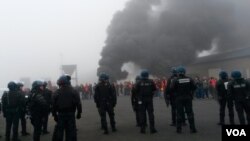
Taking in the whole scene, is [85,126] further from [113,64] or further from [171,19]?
[171,19]

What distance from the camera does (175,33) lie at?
1583 inches

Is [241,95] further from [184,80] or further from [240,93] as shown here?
[184,80]

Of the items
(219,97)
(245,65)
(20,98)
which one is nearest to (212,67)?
(245,65)

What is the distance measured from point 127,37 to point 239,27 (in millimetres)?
14209

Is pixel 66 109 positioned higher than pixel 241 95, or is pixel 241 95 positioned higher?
pixel 241 95

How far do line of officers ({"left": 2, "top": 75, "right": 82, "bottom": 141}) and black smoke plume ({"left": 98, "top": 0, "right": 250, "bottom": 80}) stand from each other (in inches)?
1038

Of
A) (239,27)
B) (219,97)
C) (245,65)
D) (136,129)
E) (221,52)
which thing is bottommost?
(136,129)

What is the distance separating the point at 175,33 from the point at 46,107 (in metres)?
32.6

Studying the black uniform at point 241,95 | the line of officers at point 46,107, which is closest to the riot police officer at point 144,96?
the line of officers at point 46,107

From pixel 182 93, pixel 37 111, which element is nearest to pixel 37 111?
pixel 37 111

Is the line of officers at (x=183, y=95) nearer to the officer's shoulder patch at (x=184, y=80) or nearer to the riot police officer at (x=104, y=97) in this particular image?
the officer's shoulder patch at (x=184, y=80)

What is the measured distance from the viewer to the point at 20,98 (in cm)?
986

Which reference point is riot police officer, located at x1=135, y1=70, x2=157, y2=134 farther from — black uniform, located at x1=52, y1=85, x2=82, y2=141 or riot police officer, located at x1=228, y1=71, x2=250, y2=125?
black uniform, located at x1=52, y1=85, x2=82, y2=141

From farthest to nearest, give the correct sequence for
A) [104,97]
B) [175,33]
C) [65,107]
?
[175,33] < [104,97] < [65,107]
